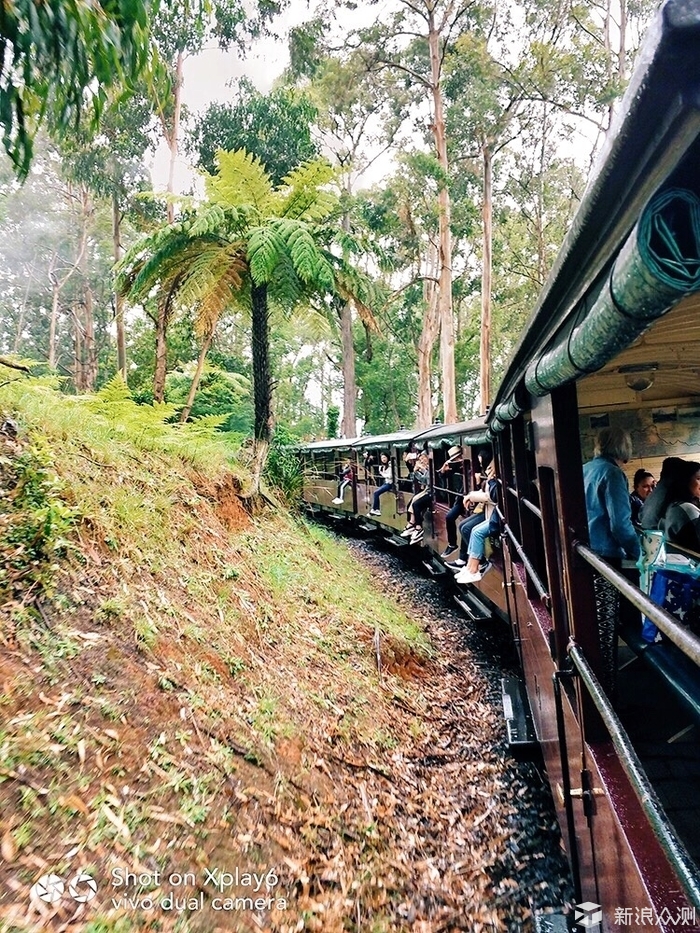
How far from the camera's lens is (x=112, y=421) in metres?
6.07

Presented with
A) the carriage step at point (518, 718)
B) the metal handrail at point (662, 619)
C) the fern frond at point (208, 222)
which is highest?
the fern frond at point (208, 222)

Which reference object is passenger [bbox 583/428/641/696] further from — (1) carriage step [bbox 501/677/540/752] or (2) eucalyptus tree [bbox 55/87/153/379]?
(2) eucalyptus tree [bbox 55/87/153/379]

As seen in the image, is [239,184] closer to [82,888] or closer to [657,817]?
[82,888]

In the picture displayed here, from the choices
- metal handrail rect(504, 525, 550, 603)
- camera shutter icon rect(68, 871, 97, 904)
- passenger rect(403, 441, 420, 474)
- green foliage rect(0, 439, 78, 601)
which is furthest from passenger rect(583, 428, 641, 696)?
passenger rect(403, 441, 420, 474)

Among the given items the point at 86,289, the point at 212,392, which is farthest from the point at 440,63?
the point at 86,289

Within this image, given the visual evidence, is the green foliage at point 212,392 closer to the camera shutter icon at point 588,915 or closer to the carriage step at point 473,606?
the carriage step at point 473,606

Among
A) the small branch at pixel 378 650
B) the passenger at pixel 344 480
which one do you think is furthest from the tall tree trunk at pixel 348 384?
the small branch at pixel 378 650

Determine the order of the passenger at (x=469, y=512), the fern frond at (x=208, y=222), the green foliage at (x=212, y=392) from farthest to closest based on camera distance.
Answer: the green foliage at (x=212, y=392)
the fern frond at (x=208, y=222)
the passenger at (x=469, y=512)

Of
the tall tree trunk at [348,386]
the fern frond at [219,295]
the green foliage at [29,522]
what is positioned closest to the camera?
the green foliage at [29,522]

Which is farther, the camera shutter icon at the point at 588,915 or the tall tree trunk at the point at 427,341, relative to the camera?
the tall tree trunk at the point at 427,341

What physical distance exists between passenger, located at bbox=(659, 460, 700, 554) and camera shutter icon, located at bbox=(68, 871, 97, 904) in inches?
132

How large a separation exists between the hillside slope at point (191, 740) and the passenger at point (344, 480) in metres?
9.16

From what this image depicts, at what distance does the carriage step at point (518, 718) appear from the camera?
406cm

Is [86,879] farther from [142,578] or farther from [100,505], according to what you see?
[100,505]
